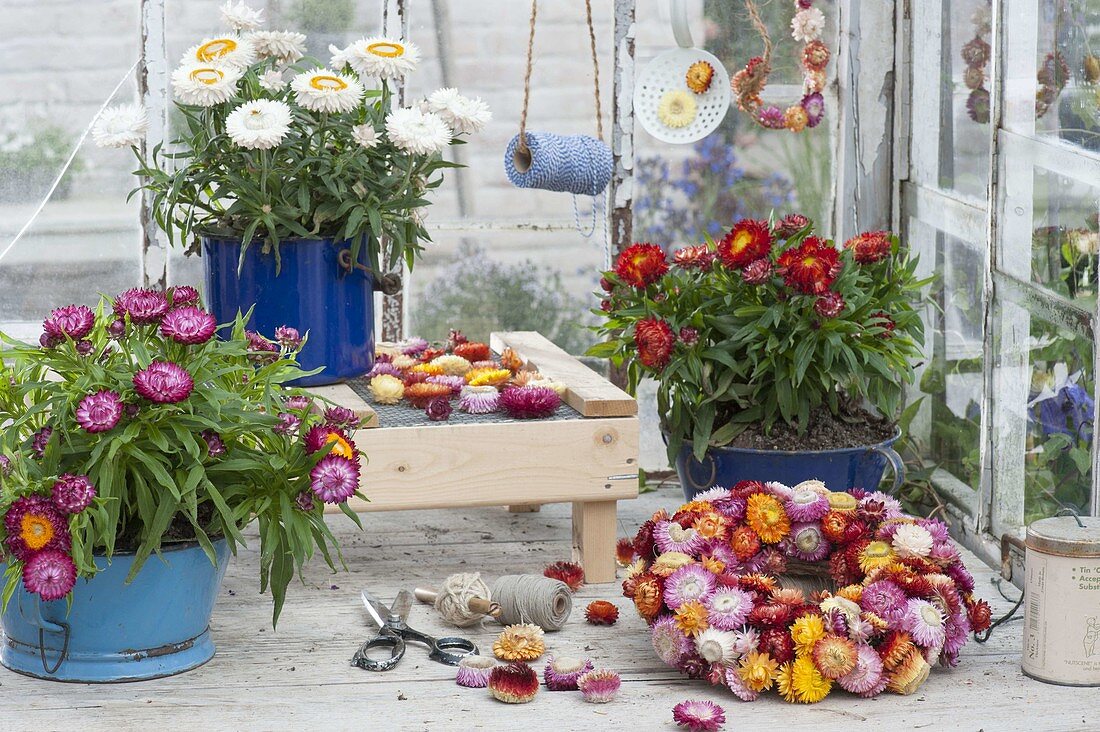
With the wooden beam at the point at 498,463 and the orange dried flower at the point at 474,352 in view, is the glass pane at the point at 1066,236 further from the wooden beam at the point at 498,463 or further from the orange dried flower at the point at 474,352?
the orange dried flower at the point at 474,352

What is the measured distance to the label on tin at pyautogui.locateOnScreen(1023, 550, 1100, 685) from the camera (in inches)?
81.4

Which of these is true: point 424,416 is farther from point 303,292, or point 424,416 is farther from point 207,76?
point 207,76

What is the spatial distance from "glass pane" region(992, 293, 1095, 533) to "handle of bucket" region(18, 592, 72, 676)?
1688 millimetres

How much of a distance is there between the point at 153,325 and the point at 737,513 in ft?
3.22

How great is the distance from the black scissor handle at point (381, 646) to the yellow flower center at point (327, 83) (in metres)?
0.98

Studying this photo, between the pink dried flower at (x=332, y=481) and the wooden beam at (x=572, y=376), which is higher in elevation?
the pink dried flower at (x=332, y=481)

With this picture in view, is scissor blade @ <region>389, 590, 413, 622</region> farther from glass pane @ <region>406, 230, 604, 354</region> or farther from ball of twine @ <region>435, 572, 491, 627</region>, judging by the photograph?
glass pane @ <region>406, 230, 604, 354</region>

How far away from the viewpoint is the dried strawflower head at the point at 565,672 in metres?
2.16

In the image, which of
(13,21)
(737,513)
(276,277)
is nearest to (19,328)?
(13,21)

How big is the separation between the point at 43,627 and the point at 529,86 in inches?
69.9

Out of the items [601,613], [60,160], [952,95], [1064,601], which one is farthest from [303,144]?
[1064,601]

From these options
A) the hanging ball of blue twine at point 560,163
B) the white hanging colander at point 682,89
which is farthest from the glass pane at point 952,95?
the hanging ball of blue twine at point 560,163

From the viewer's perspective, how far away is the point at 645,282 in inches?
109

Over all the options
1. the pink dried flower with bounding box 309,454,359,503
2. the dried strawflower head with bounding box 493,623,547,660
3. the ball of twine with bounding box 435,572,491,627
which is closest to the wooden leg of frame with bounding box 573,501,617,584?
the ball of twine with bounding box 435,572,491,627
